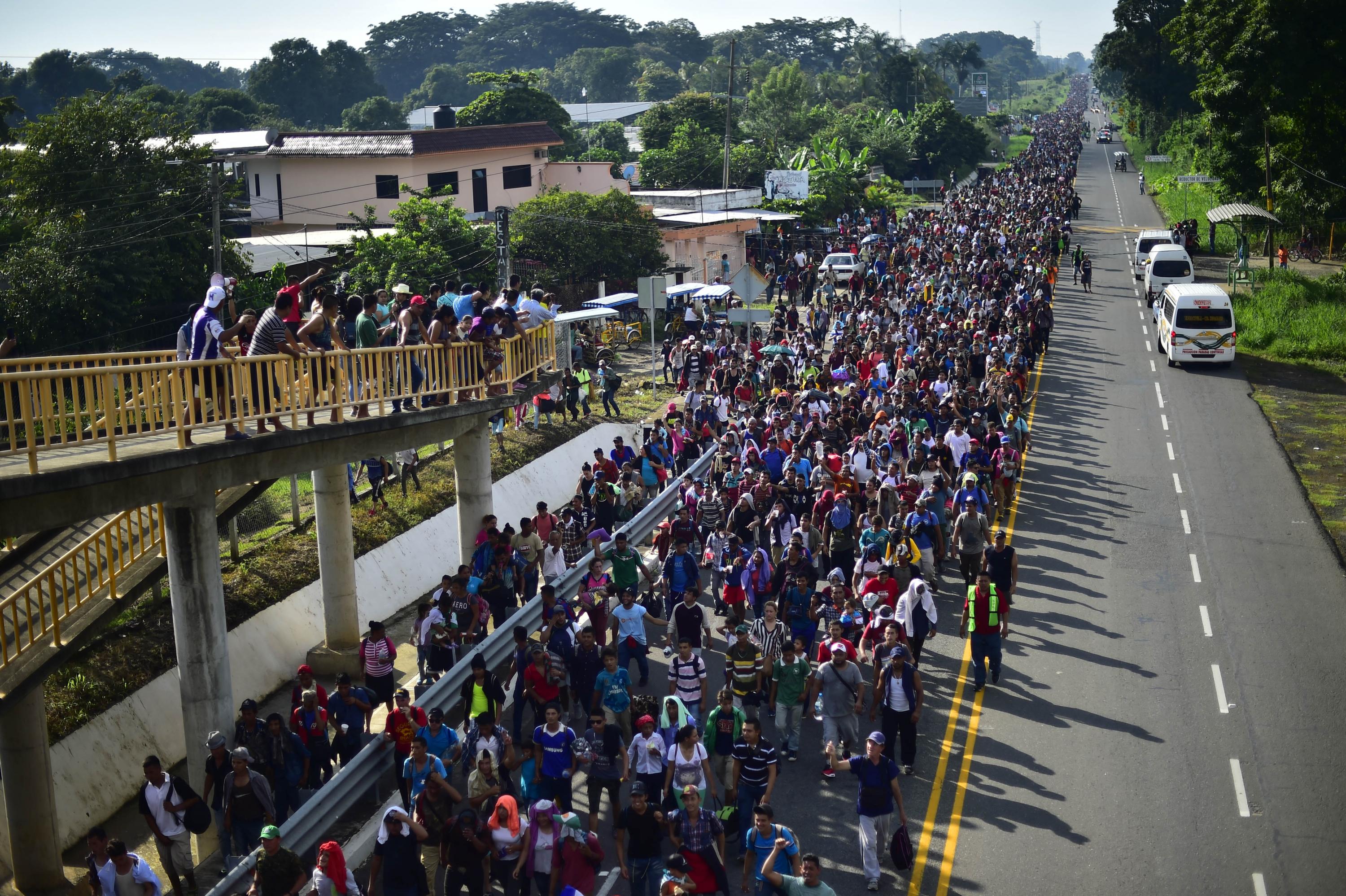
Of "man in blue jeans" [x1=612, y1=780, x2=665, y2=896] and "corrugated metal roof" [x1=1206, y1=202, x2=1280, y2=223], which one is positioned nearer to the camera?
"man in blue jeans" [x1=612, y1=780, x2=665, y2=896]

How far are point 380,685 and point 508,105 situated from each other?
201 feet

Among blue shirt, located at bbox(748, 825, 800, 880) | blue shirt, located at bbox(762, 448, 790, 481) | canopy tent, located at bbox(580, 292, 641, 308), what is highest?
canopy tent, located at bbox(580, 292, 641, 308)

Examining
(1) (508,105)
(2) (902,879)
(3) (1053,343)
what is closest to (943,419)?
(2) (902,879)

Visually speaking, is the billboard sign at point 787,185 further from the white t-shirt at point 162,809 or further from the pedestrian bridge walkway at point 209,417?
the white t-shirt at point 162,809

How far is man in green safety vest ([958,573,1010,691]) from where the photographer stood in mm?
13617

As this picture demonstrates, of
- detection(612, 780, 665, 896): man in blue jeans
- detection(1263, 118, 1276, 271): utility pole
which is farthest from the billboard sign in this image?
detection(612, 780, 665, 896): man in blue jeans

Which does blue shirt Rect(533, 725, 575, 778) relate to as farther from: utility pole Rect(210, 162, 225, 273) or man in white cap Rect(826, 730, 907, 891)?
utility pole Rect(210, 162, 225, 273)

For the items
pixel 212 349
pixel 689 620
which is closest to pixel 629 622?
pixel 689 620

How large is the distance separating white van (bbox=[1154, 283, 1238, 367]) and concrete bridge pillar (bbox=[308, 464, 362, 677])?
22476 mm

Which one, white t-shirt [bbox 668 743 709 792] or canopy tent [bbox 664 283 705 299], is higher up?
canopy tent [bbox 664 283 705 299]

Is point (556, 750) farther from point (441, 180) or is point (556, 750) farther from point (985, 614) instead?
point (441, 180)

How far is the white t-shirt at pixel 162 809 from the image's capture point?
10.9 metres

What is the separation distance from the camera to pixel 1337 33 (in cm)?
4431

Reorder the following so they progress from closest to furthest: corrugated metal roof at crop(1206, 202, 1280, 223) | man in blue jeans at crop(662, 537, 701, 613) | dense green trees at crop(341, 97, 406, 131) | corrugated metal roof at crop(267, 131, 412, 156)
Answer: man in blue jeans at crop(662, 537, 701, 613) < corrugated metal roof at crop(1206, 202, 1280, 223) < corrugated metal roof at crop(267, 131, 412, 156) < dense green trees at crop(341, 97, 406, 131)
